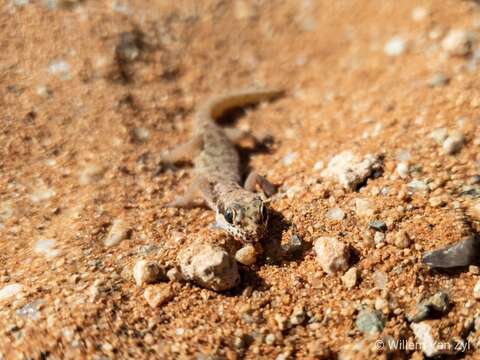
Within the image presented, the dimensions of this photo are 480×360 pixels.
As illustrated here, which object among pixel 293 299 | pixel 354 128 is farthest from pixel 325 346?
pixel 354 128

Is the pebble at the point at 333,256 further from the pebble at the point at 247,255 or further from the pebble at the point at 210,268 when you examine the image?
the pebble at the point at 210,268

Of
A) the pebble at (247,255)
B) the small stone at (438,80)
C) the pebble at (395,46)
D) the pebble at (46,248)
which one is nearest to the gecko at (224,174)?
the pebble at (247,255)

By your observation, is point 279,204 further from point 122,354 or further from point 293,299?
point 122,354

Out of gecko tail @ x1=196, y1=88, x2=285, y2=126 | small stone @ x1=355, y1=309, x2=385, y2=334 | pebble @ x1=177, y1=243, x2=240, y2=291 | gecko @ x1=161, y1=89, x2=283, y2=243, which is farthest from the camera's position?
gecko tail @ x1=196, y1=88, x2=285, y2=126

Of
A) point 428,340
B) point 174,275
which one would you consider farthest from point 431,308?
point 174,275

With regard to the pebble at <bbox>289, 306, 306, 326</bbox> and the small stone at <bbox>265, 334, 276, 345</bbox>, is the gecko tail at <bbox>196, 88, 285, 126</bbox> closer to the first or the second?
the pebble at <bbox>289, 306, 306, 326</bbox>

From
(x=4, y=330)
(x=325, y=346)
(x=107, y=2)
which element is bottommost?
(x=325, y=346)

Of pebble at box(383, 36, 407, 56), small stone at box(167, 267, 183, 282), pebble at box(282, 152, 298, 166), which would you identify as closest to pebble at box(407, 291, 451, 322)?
small stone at box(167, 267, 183, 282)
